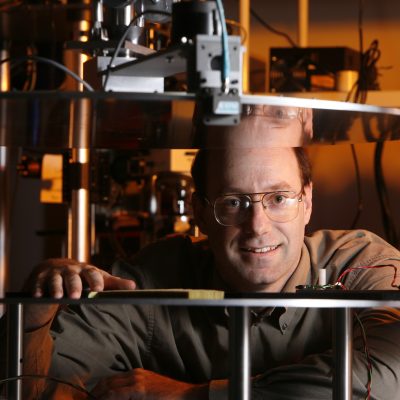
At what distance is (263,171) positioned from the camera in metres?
1.57

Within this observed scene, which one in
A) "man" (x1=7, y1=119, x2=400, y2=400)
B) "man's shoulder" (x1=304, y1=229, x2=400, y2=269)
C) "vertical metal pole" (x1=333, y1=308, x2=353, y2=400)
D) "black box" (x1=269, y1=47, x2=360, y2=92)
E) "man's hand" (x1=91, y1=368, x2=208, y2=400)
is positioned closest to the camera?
"vertical metal pole" (x1=333, y1=308, x2=353, y2=400)

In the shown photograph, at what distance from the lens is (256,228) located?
1536 mm

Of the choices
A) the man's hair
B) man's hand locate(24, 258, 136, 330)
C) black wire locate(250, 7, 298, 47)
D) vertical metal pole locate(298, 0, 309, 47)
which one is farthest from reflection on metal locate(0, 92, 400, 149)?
black wire locate(250, 7, 298, 47)

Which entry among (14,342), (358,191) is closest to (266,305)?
(14,342)

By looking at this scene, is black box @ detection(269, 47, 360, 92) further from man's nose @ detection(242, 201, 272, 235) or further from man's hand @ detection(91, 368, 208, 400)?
man's hand @ detection(91, 368, 208, 400)

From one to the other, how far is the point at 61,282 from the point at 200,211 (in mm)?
691

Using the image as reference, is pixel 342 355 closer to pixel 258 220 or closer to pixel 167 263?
pixel 258 220

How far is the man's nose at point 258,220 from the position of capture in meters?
1.53

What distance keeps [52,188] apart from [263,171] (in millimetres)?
1680

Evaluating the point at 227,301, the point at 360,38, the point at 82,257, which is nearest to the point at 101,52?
the point at 227,301

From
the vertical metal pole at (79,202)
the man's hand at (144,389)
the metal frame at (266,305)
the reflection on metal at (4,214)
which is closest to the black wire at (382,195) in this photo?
the vertical metal pole at (79,202)

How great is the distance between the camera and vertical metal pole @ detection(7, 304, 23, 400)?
3.59ft

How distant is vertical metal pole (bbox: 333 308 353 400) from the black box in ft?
6.07

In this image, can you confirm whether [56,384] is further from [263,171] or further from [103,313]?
[263,171]
